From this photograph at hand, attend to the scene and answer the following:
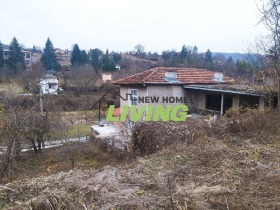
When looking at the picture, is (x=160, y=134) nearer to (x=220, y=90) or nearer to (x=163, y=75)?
(x=220, y=90)

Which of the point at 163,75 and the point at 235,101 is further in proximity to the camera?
the point at 163,75

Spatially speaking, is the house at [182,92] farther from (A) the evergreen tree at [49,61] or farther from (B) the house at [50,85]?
(A) the evergreen tree at [49,61]

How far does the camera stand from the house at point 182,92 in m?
16.3

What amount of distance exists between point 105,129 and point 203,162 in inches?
546

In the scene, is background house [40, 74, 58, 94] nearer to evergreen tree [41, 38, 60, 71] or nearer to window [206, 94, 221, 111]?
evergreen tree [41, 38, 60, 71]

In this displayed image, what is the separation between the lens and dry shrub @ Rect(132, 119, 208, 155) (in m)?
8.89

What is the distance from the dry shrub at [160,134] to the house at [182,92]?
265 inches

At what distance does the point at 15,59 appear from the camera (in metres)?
58.3

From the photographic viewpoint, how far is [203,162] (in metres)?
5.39

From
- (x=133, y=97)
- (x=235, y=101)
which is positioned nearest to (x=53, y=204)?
(x=235, y=101)

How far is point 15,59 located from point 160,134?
187 ft

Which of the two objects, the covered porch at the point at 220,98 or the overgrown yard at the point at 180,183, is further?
the covered porch at the point at 220,98

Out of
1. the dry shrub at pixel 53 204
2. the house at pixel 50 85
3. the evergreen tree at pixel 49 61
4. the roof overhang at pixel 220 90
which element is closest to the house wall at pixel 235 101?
the roof overhang at pixel 220 90

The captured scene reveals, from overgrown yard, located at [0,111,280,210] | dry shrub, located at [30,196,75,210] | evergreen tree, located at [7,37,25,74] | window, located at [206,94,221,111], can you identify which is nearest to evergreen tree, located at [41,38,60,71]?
evergreen tree, located at [7,37,25,74]
